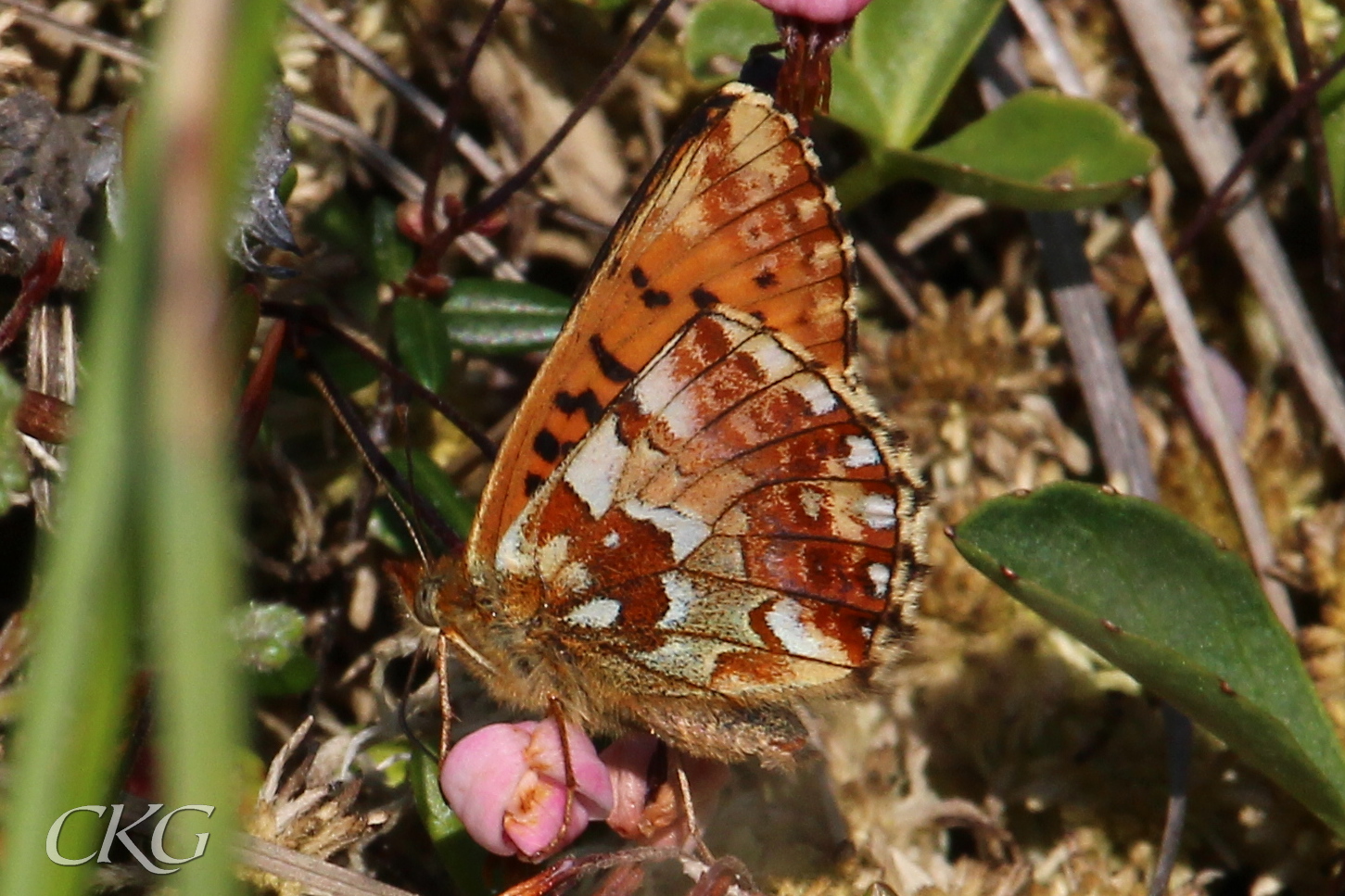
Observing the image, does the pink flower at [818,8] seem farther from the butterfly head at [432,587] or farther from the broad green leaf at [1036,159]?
the butterfly head at [432,587]

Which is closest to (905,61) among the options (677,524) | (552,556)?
(677,524)

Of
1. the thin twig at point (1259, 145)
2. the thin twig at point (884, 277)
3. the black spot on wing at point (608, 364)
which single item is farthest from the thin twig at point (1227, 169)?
the black spot on wing at point (608, 364)

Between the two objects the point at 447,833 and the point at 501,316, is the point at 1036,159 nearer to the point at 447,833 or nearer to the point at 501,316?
the point at 501,316

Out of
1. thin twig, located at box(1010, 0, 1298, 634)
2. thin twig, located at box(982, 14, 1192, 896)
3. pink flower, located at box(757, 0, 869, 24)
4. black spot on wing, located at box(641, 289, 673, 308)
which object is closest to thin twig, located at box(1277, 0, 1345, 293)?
thin twig, located at box(1010, 0, 1298, 634)

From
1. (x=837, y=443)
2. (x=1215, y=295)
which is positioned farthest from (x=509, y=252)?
(x=1215, y=295)

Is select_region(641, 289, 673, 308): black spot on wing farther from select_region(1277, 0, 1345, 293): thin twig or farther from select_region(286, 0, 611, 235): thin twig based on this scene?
select_region(1277, 0, 1345, 293): thin twig

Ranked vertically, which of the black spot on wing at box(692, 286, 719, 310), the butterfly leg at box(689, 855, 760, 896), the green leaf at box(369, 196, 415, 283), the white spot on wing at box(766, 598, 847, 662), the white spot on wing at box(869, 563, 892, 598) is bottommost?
the butterfly leg at box(689, 855, 760, 896)

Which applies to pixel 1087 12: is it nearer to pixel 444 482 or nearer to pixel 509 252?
pixel 509 252
